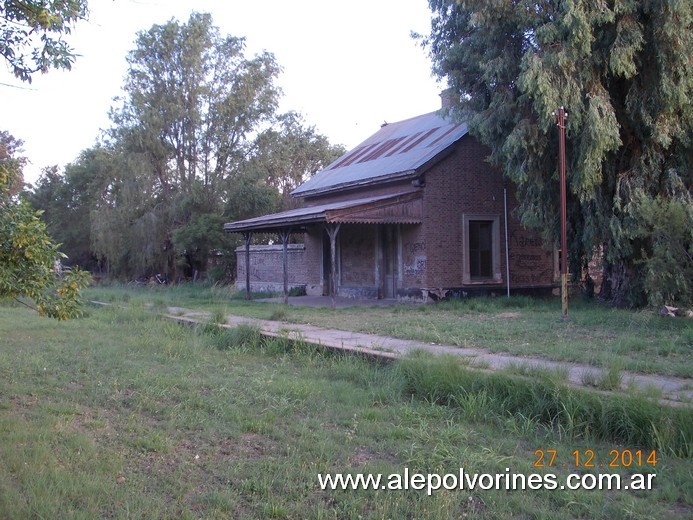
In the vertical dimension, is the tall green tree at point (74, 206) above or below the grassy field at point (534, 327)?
above

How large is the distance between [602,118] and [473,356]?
907cm

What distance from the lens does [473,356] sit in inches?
385

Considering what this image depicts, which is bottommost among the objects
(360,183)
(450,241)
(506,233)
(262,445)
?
(262,445)

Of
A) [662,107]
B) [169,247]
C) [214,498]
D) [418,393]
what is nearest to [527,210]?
[662,107]

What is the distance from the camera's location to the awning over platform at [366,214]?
759 inches

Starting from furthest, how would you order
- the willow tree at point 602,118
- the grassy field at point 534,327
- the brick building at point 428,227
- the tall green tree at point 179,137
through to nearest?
the tall green tree at point 179,137 → the brick building at point 428,227 → the willow tree at point 602,118 → the grassy field at point 534,327

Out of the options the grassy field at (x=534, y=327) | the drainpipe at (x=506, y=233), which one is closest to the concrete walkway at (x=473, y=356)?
the grassy field at (x=534, y=327)

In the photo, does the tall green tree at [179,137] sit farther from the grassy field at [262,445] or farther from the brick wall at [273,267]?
the grassy field at [262,445]

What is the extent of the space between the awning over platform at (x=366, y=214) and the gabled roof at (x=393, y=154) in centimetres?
103

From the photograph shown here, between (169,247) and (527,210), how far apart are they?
78.1ft

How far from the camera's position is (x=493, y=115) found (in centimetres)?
1869

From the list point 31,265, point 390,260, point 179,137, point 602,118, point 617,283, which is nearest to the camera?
point 31,265

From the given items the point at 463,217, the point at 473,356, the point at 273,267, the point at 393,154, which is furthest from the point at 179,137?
the point at 473,356

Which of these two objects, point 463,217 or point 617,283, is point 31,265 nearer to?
point 617,283
